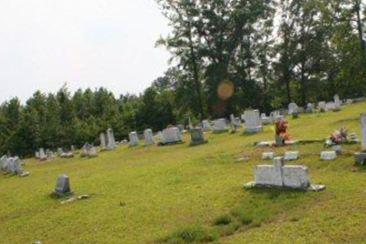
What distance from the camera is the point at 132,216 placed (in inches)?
571

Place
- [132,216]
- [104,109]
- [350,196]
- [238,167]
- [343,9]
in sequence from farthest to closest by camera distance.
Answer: [104,109], [343,9], [238,167], [132,216], [350,196]

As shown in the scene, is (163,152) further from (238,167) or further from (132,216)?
(132,216)

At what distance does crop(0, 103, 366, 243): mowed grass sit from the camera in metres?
11.6

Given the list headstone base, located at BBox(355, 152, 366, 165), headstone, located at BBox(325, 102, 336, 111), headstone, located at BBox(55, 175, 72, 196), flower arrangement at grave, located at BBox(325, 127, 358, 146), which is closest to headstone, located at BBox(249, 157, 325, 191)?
headstone base, located at BBox(355, 152, 366, 165)

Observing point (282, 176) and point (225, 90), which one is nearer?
point (282, 176)

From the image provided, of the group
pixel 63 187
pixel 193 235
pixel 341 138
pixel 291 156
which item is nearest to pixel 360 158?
pixel 291 156

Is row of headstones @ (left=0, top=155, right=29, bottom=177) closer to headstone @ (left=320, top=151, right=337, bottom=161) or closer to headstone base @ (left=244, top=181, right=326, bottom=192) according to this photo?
headstone base @ (left=244, top=181, right=326, bottom=192)

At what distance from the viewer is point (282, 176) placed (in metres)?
14.6

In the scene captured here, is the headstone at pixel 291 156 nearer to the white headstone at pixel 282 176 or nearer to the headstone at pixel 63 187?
the white headstone at pixel 282 176

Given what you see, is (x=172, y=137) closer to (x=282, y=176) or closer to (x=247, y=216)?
(x=282, y=176)

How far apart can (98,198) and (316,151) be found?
737cm

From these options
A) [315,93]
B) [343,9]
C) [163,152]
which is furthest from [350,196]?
[315,93]

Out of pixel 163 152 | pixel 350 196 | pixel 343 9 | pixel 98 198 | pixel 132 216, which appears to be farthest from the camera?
pixel 343 9

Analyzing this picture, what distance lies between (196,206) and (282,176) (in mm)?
2396
